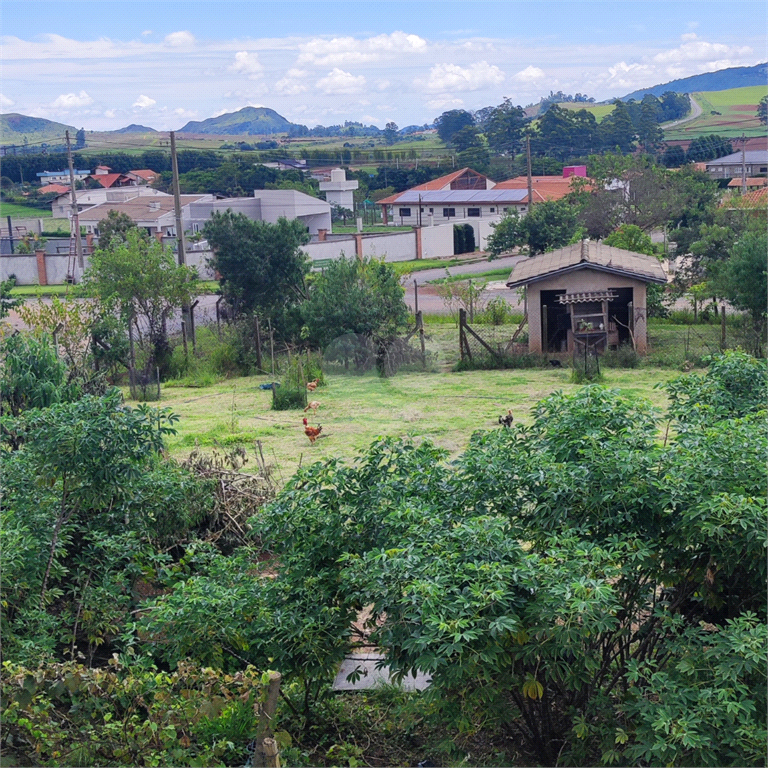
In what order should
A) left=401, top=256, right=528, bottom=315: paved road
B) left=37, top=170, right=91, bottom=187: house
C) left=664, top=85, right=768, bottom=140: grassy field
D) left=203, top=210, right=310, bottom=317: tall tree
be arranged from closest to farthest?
left=203, top=210, right=310, bottom=317: tall tree, left=401, top=256, right=528, bottom=315: paved road, left=37, top=170, right=91, bottom=187: house, left=664, top=85, right=768, bottom=140: grassy field

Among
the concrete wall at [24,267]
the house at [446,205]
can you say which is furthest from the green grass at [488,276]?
the concrete wall at [24,267]

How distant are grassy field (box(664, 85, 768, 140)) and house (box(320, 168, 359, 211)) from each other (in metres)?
23.0

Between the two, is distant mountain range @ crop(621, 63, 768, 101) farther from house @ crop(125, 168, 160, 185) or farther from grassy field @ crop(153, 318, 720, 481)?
house @ crop(125, 168, 160, 185)

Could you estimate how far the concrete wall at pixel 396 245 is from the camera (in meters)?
32.9

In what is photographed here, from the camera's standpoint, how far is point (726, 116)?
2146 inches

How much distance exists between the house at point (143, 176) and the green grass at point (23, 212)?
481cm

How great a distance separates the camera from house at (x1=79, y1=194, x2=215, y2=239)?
3406 centimetres

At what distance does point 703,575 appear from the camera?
404cm

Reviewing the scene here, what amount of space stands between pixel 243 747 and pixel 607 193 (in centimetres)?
2884

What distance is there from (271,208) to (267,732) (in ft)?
91.7

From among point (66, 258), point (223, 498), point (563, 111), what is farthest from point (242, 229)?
point (563, 111)

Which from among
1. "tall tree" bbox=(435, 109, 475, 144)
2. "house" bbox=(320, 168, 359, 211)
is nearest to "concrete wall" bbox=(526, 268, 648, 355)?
"house" bbox=(320, 168, 359, 211)

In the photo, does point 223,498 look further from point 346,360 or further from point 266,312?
point 266,312

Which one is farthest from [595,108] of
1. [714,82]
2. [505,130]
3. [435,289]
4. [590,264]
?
[590,264]
